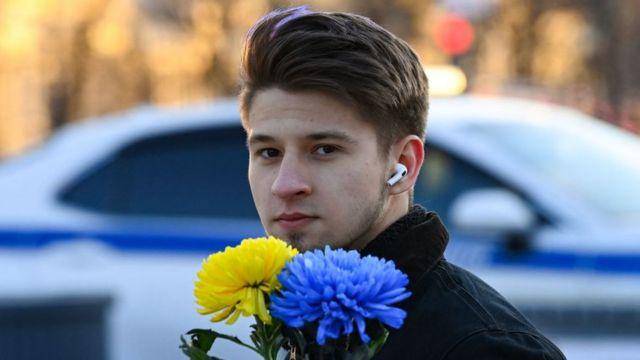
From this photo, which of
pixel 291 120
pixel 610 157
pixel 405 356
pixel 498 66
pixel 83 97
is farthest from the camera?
pixel 83 97

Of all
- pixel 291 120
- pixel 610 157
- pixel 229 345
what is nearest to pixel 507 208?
pixel 610 157

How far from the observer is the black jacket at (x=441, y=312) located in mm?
1959

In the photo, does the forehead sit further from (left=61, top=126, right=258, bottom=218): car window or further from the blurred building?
the blurred building

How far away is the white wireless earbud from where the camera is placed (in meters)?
2.20

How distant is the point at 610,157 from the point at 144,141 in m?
1.89

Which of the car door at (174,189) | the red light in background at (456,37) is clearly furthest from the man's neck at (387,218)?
the red light in background at (456,37)

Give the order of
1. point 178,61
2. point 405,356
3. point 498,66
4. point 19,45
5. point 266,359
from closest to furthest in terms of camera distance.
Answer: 1. point 266,359
2. point 405,356
3. point 498,66
4. point 178,61
5. point 19,45

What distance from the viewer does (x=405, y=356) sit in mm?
1965

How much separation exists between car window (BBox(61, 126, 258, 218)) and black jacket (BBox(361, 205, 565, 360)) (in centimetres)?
345

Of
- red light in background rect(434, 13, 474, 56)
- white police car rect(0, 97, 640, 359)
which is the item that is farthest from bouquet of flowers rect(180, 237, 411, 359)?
red light in background rect(434, 13, 474, 56)

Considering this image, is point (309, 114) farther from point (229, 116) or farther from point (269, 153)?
point (229, 116)

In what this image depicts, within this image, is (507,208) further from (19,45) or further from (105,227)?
(19,45)

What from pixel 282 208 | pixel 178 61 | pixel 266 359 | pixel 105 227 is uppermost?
pixel 178 61

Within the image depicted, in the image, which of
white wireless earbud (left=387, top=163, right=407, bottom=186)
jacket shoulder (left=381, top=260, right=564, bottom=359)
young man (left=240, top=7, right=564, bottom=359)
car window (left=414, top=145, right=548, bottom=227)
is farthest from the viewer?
car window (left=414, top=145, right=548, bottom=227)
